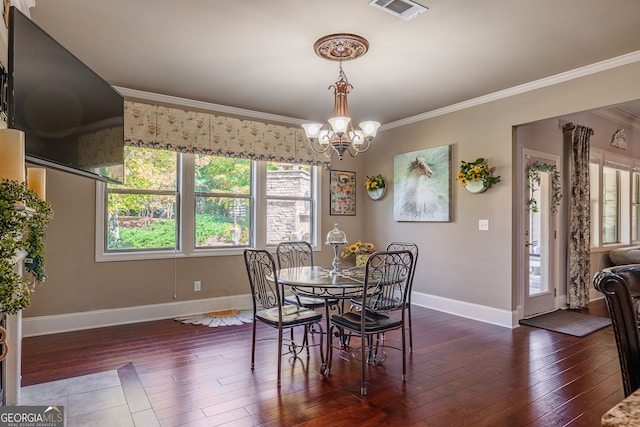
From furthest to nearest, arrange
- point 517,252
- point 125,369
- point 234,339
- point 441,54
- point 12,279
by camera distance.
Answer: point 517,252
point 234,339
point 441,54
point 125,369
point 12,279

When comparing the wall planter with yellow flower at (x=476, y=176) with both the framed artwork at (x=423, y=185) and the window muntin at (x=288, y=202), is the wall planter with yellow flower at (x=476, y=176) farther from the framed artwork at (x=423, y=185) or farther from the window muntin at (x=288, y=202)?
the window muntin at (x=288, y=202)

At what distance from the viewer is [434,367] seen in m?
3.03

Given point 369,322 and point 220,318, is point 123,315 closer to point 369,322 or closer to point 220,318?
point 220,318

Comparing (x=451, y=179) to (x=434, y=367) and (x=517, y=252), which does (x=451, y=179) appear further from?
(x=434, y=367)

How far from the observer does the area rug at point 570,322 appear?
13.2ft

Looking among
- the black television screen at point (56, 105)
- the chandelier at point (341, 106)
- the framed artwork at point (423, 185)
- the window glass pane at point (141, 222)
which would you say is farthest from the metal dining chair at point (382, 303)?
the window glass pane at point (141, 222)

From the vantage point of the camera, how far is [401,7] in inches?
97.5

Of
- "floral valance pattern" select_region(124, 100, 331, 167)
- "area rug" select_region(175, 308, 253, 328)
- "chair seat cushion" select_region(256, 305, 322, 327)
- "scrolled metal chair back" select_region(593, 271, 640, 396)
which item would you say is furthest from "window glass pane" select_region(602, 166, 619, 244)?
"scrolled metal chair back" select_region(593, 271, 640, 396)

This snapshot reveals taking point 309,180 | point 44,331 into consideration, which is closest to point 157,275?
point 44,331

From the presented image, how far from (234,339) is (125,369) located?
101cm

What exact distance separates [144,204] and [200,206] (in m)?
0.64

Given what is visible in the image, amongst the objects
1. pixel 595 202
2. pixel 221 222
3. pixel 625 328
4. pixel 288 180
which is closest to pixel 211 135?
pixel 221 222

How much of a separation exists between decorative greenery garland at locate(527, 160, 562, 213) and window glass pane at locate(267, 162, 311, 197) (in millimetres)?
2914

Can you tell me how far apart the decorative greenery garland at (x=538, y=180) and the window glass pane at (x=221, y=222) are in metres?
3.58
